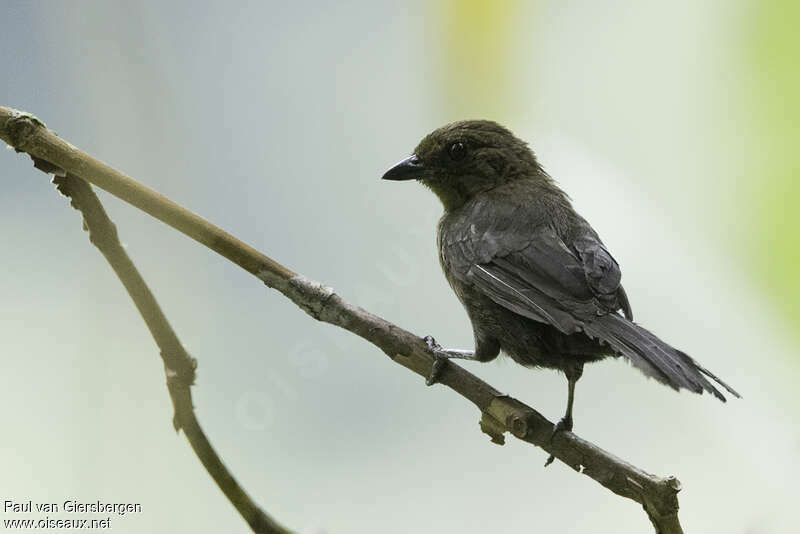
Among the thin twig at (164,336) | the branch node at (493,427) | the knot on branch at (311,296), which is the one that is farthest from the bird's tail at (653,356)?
the thin twig at (164,336)

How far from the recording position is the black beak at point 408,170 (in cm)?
244

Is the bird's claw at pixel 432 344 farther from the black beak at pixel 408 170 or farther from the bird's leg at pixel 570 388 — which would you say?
the black beak at pixel 408 170

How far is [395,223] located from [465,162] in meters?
0.32

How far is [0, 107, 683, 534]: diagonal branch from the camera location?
4.67 ft

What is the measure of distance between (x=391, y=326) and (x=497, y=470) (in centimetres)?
92

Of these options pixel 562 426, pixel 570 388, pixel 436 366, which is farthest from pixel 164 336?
pixel 570 388

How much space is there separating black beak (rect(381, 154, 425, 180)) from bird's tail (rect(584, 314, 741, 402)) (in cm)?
85

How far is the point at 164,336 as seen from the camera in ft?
4.82

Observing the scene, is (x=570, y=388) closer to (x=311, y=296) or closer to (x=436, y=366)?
(x=436, y=366)

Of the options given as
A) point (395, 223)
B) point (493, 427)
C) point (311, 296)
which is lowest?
point (493, 427)

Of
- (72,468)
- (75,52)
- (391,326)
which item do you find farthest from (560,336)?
(75,52)

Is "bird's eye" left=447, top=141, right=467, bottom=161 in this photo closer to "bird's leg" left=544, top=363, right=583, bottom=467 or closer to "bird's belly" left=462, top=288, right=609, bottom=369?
"bird's belly" left=462, top=288, right=609, bottom=369

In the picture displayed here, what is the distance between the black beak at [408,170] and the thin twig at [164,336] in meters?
1.09

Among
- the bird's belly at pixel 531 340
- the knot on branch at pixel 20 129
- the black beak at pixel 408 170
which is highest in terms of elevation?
the black beak at pixel 408 170
